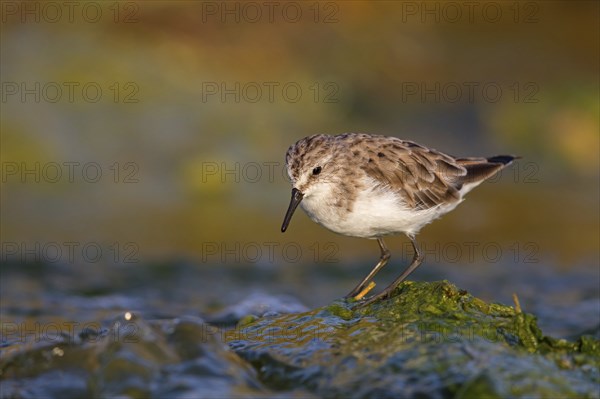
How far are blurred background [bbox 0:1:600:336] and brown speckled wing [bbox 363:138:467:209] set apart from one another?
1909 millimetres

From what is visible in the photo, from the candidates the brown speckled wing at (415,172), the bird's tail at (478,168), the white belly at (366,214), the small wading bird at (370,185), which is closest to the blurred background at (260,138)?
the bird's tail at (478,168)

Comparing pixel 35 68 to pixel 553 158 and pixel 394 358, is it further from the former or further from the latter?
pixel 394 358

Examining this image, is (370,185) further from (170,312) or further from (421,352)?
(170,312)

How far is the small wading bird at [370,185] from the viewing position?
26.8ft

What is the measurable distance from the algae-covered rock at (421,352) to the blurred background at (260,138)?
2.97 metres

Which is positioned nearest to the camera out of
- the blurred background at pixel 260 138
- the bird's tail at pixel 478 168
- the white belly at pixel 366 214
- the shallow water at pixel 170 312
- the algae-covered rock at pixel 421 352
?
the algae-covered rock at pixel 421 352

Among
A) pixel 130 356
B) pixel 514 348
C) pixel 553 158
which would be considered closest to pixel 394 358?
pixel 514 348

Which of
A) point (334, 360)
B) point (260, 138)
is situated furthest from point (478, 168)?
point (260, 138)

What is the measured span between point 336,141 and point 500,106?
35.4ft

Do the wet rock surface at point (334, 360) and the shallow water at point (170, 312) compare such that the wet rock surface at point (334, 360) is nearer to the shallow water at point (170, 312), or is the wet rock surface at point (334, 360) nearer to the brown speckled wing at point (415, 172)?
the shallow water at point (170, 312)

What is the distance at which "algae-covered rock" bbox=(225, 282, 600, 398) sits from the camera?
228 inches

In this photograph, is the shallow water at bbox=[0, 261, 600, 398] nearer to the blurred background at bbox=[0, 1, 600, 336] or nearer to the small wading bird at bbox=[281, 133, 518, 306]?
the blurred background at bbox=[0, 1, 600, 336]

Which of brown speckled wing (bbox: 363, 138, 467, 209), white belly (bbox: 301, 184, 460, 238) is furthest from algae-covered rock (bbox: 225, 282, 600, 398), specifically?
brown speckled wing (bbox: 363, 138, 467, 209)

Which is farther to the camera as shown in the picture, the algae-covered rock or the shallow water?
the shallow water
